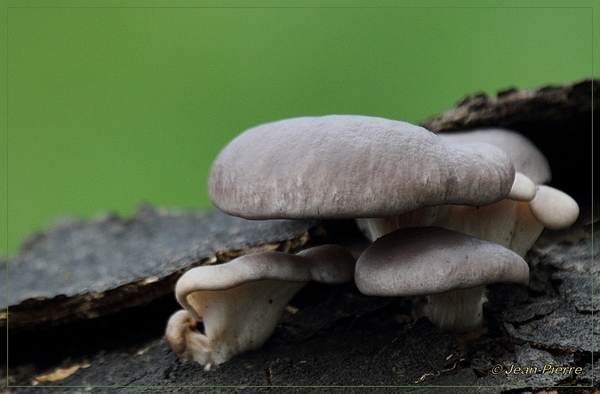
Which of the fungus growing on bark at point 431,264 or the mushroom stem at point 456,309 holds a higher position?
the fungus growing on bark at point 431,264

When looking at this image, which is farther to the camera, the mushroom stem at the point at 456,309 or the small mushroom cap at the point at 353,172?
the mushroom stem at the point at 456,309

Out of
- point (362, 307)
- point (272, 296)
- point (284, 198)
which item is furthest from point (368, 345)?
point (284, 198)

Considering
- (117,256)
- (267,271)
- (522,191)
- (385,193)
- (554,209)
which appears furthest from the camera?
(117,256)

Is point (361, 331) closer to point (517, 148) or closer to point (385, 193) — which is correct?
point (385, 193)

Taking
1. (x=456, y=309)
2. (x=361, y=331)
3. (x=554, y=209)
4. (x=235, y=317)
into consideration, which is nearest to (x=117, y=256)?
(x=235, y=317)

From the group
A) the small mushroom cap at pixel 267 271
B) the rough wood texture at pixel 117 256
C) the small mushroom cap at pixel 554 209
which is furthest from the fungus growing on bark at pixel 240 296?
the small mushroom cap at pixel 554 209

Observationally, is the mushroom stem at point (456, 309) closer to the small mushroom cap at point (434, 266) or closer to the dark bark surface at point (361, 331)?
the dark bark surface at point (361, 331)

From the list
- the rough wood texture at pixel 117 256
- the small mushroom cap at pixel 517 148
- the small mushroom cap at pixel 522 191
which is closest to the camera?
the small mushroom cap at pixel 522 191
